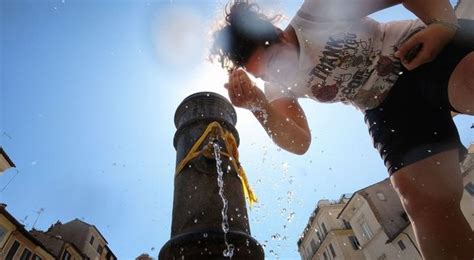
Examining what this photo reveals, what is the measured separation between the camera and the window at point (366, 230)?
1252 inches

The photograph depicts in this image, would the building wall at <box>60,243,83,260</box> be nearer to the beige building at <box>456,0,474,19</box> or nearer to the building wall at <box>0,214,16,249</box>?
the building wall at <box>0,214,16,249</box>

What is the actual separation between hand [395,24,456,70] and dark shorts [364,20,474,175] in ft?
0.50

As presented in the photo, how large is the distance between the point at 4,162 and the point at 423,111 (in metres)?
27.1

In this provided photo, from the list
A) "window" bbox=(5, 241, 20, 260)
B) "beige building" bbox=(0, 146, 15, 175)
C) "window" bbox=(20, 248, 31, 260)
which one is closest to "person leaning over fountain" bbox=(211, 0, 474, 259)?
"beige building" bbox=(0, 146, 15, 175)

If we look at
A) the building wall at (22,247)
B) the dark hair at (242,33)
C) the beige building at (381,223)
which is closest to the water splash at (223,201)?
the dark hair at (242,33)

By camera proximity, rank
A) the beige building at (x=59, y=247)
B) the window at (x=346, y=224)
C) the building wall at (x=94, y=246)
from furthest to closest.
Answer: the window at (x=346, y=224) < the building wall at (x=94, y=246) < the beige building at (x=59, y=247)

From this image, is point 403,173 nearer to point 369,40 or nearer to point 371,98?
point 371,98

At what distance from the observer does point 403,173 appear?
193 cm

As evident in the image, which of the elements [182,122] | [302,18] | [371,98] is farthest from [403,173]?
[182,122]

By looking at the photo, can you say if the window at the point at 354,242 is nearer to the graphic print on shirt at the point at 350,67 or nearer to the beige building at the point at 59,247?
the beige building at the point at 59,247

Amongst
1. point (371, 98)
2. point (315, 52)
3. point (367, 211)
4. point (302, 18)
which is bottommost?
point (371, 98)

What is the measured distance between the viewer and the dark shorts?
1782 millimetres

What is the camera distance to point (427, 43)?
63.6 inches

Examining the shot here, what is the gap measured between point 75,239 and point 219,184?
41.2 meters
